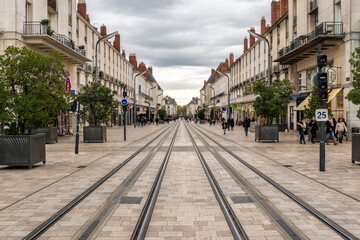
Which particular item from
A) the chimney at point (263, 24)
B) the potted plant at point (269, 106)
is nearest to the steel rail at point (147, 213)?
the potted plant at point (269, 106)

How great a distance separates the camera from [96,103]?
20.1m

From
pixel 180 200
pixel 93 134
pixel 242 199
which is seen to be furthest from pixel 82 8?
pixel 242 199

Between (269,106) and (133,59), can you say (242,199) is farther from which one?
(133,59)

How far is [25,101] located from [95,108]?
35.5 ft

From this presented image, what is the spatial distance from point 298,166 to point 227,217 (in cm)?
596

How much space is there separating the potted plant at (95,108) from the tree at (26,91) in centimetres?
900

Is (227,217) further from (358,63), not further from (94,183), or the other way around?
(358,63)

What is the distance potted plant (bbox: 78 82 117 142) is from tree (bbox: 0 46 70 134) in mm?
9003

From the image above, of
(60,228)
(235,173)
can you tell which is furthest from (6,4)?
(60,228)

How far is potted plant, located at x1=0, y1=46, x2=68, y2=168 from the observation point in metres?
9.41

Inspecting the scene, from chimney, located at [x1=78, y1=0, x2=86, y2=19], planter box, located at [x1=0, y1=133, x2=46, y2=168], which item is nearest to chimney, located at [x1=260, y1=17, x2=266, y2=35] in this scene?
chimney, located at [x1=78, y1=0, x2=86, y2=19]

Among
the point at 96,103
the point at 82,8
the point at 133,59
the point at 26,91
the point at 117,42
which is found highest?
the point at 133,59

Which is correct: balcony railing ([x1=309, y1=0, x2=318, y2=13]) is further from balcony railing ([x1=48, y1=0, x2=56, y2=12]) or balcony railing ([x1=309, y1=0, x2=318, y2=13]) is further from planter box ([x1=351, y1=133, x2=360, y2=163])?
balcony railing ([x1=48, y1=0, x2=56, y2=12])

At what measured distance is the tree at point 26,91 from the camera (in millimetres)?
9500
